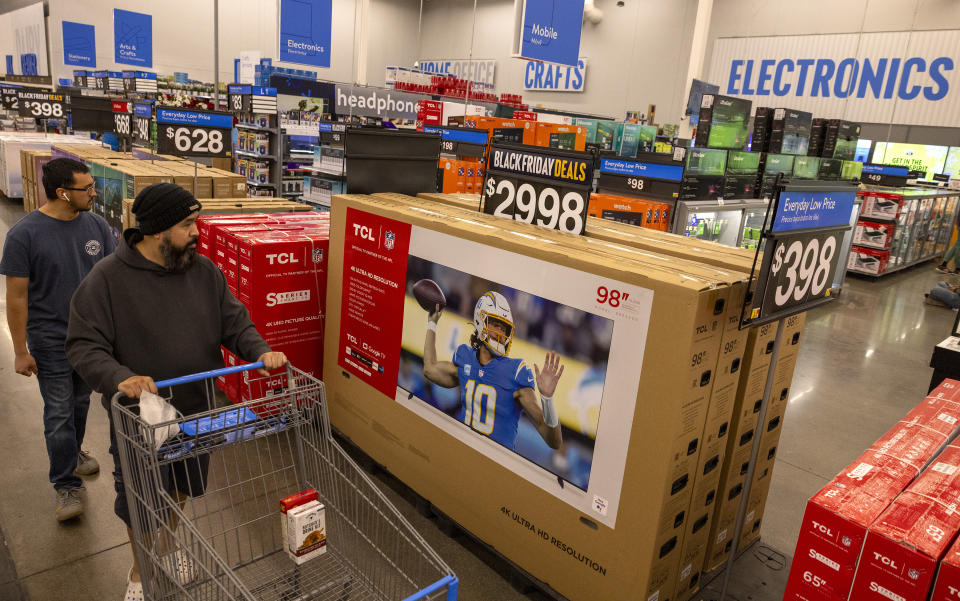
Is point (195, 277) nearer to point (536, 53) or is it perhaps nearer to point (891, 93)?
point (536, 53)

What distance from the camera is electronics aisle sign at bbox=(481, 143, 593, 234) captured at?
3.06 m

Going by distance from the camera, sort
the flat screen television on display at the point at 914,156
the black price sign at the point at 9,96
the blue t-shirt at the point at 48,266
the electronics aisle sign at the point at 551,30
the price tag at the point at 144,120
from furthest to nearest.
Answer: the flat screen television on display at the point at 914,156 < the black price sign at the point at 9,96 < the electronics aisle sign at the point at 551,30 < the price tag at the point at 144,120 < the blue t-shirt at the point at 48,266

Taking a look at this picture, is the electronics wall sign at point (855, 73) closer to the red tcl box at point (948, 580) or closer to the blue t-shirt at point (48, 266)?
the red tcl box at point (948, 580)

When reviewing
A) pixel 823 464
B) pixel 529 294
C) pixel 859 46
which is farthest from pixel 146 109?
pixel 859 46

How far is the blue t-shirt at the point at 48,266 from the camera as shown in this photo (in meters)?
3.02

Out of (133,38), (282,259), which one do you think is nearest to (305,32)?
(133,38)

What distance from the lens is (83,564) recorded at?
2879 millimetres

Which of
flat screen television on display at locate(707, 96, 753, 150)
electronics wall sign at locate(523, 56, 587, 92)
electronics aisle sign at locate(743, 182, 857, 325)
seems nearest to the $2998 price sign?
electronics aisle sign at locate(743, 182, 857, 325)

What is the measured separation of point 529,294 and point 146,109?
24.3ft

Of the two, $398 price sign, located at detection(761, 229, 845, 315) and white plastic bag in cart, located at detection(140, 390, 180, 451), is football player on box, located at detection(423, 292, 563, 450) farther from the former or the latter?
white plastic bag in cart, located at detection(140, 390, 180, 451)

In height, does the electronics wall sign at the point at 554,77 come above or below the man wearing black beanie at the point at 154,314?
above

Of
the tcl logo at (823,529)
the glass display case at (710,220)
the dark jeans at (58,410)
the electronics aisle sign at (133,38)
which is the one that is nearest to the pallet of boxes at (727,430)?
the tcl logo at (823,529)

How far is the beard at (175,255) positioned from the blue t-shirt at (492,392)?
127 cm

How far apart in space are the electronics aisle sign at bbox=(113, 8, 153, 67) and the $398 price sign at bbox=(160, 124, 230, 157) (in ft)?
39.8
